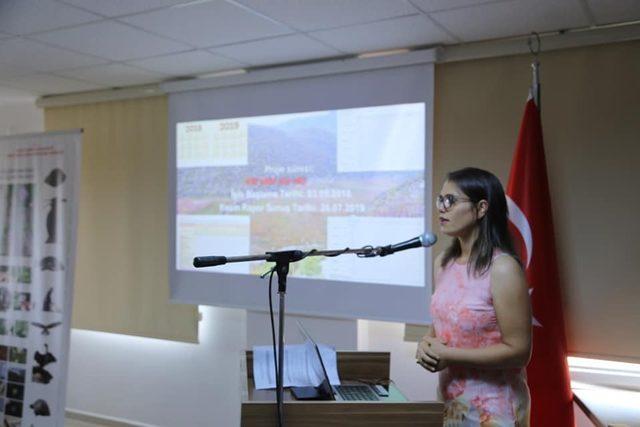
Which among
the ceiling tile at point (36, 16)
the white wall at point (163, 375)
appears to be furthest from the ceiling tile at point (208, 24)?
the white wall at point (163, 375)

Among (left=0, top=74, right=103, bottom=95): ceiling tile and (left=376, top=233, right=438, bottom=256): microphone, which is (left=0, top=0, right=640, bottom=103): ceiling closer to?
(left=0, top=74, right=103, bottom=95): ceiling tile

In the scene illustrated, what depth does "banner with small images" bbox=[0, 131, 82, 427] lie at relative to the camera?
11.6ft

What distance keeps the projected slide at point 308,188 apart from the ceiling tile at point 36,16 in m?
1.25

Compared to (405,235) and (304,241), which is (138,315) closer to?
(304,241)

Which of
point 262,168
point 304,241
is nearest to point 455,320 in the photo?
point 304,241

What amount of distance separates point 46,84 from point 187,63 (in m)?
1.29

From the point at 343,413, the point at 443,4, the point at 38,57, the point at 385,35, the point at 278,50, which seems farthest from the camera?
the point at 38,57

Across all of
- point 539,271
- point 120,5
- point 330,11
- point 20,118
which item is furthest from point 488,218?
point 20,118

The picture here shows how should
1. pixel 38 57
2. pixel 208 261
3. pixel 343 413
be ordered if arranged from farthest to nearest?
1. pixel 38 57
2. pixel 208 261
3. pixel 343 413

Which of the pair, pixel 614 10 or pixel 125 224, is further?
pixel 125 224

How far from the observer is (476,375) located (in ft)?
5.48

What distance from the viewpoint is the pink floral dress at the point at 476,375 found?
1649 mm

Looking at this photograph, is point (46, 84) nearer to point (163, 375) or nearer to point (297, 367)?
point (163, 375)

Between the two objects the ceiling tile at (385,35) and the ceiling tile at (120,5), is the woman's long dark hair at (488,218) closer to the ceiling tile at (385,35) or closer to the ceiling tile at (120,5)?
the ceiling tile at (385,35)
